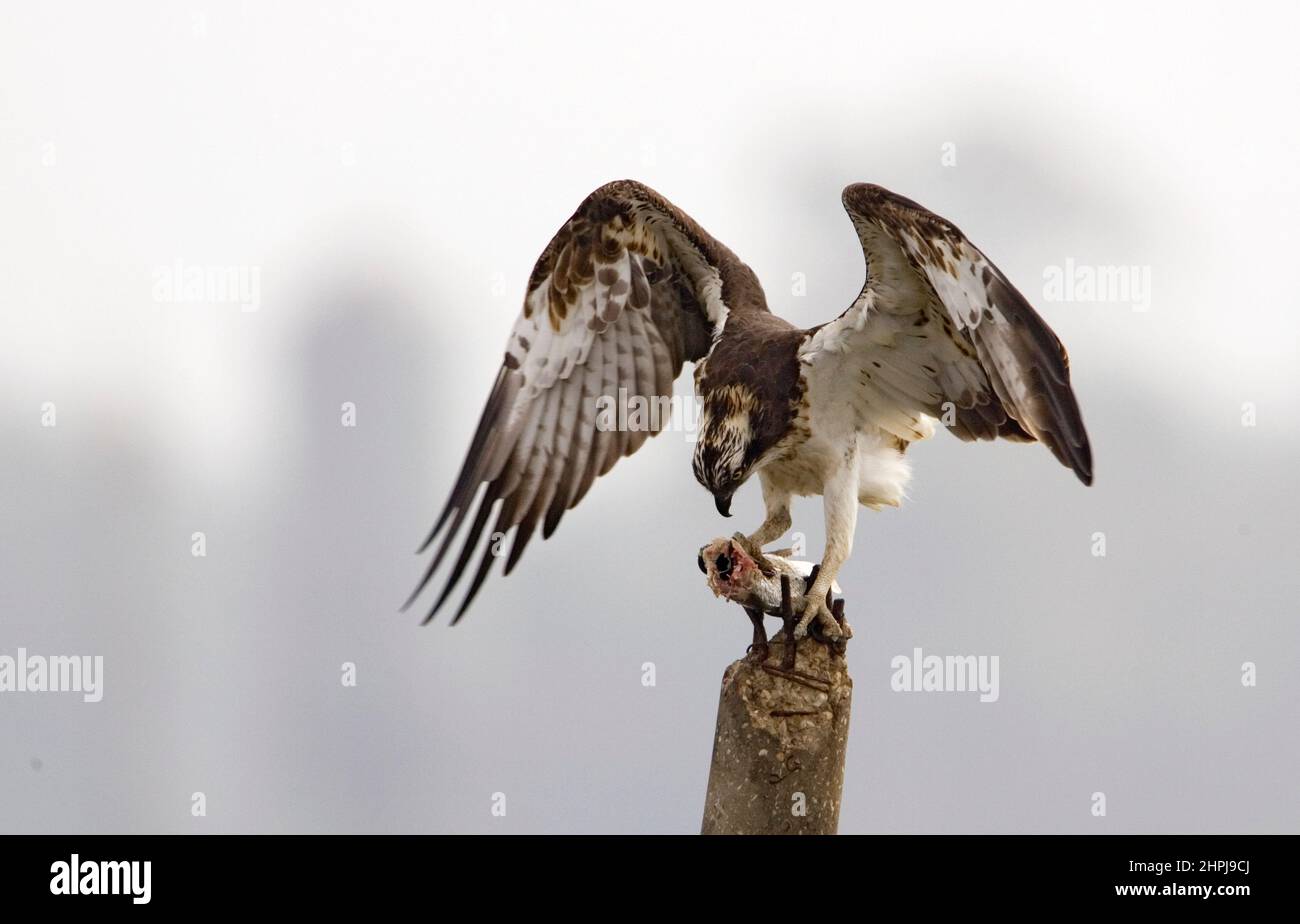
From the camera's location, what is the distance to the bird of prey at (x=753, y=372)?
17.4 ft

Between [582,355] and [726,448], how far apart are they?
1422 mm

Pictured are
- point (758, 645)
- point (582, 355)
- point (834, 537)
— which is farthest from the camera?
point (582, 355)

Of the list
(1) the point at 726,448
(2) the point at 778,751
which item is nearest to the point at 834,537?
Answer: (1) the point at 726,448

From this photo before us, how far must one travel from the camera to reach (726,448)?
5.63m

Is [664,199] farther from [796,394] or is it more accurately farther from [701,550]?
[701,550]

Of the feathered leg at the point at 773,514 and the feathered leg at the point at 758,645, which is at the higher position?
the feathered leg at the point at 773,514

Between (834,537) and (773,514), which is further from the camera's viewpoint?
(773,514)

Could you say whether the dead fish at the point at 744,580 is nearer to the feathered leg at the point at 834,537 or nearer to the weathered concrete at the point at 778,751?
the feathered leg at the point at 834,537

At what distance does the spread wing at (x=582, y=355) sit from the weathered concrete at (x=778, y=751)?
6.28 feet

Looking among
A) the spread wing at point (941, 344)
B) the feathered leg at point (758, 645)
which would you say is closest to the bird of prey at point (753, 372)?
the spread wing at point (941, 344)

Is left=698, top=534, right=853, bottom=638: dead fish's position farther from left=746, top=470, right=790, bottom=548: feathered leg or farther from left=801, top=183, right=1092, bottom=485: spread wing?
left=801, top=183, right=1092, bottom=485: spread wing

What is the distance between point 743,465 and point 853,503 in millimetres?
570

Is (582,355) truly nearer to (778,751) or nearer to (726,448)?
(726,448)

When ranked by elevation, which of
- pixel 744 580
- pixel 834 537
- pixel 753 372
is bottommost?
pixel 744 580
